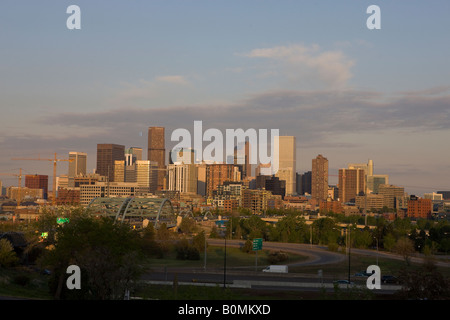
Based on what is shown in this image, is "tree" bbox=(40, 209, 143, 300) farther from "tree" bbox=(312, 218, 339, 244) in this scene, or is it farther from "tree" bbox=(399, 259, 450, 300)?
"tree" bbox=(312, 218, 339, 244)

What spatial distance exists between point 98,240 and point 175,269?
95.6 ft

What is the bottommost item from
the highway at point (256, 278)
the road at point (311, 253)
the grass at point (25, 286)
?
the road at point (311, 253)

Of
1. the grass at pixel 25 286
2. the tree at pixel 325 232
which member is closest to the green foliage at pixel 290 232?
the tree at pixel 325 232

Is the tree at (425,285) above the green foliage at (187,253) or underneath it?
above

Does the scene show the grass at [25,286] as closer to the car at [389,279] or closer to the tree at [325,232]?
the car at [389,279]

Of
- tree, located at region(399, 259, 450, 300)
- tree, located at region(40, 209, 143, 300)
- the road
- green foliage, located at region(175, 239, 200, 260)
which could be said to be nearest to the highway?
the road

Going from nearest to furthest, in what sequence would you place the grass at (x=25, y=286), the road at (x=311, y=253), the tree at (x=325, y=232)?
the grass at (x=25, y=286), the road at (x=311, y=253), the tree at (x=325, y=232)

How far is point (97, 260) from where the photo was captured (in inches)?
1549

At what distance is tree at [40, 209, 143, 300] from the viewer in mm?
39188

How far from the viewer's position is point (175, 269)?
249 ft

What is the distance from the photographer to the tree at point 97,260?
1543 inches
